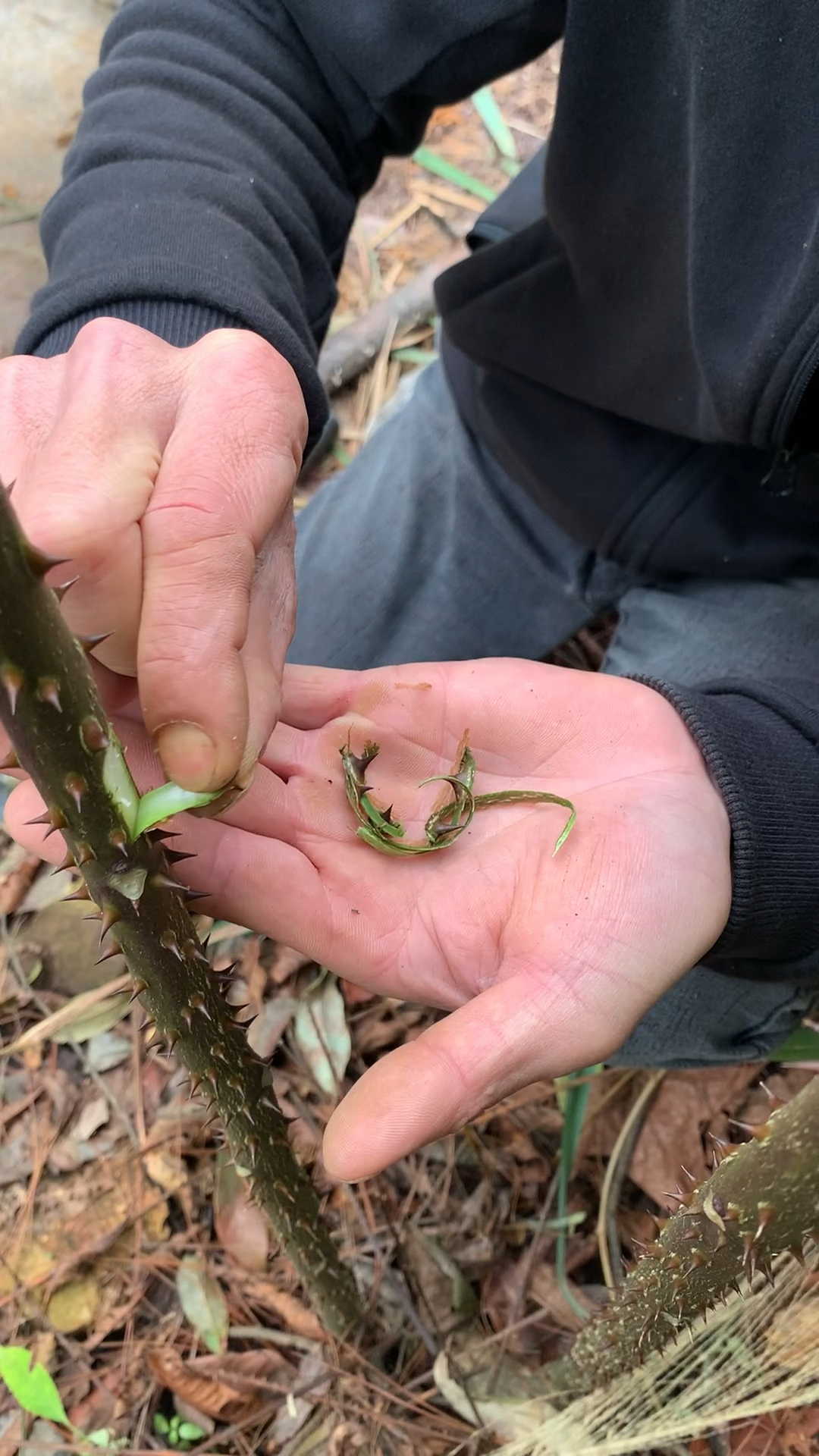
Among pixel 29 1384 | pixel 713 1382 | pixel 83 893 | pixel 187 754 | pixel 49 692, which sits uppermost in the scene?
pixel 49 692

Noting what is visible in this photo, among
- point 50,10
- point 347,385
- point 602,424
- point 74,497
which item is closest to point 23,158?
point 50,10

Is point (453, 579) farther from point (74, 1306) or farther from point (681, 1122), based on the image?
point (74, 1306)

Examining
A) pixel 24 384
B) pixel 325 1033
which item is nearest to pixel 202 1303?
pixel 325 1033

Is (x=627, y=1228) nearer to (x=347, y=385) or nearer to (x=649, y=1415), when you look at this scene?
(x=649, y=1415)

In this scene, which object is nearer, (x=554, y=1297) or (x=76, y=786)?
(x=76, y=786)

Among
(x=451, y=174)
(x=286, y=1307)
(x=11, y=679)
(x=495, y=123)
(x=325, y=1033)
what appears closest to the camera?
(x=11, y=679)

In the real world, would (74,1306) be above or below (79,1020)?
below

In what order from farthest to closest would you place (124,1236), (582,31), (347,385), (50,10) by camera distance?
(50,10), (347,385), (124,1236), (582,31)

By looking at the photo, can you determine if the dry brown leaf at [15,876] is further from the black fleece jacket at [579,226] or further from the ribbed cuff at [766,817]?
the ribbed cuff at [766,817]

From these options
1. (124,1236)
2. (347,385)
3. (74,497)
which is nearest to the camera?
(74,497)
